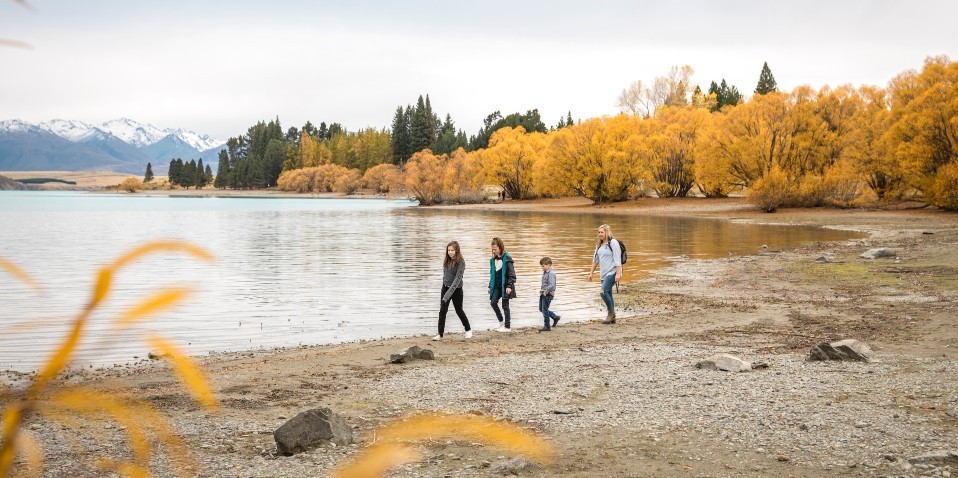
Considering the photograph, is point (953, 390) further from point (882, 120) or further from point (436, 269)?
point (882, 120)

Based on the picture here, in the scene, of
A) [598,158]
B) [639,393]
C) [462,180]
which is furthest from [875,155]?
[462,180]

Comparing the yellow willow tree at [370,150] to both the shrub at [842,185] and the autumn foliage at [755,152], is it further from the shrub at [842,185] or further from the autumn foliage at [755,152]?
the shrub at [842,185]

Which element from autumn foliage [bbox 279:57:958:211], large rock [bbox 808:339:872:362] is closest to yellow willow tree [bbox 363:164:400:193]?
autumn foliage [bbox 279:57:958:211]

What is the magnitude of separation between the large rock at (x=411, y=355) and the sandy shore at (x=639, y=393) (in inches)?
9.0

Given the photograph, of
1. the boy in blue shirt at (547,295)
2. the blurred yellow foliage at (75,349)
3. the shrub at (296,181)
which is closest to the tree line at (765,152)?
the boy in blue shirt at (547,295)

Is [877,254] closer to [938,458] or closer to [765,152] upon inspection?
[938,458]

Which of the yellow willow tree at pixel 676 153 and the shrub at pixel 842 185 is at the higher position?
the yellow willow tree at pixel 676 153

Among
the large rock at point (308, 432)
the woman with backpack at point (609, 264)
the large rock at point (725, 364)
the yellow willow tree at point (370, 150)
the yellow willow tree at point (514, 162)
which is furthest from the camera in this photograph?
the yellow willow tree at point (370, 150)

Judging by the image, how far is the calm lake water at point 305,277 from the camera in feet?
54.2

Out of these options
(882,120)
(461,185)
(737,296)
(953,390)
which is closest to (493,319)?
(737,296)

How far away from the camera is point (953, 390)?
10.1 m

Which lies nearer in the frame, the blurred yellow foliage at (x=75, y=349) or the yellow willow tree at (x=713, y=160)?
the blurred yellow foliage at (x=75, y=349)

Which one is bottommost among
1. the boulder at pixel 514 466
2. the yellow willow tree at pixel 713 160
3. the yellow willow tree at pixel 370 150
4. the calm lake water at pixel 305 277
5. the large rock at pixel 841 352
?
the calm lake water at pixel 305 277

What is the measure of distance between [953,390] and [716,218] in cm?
5813
